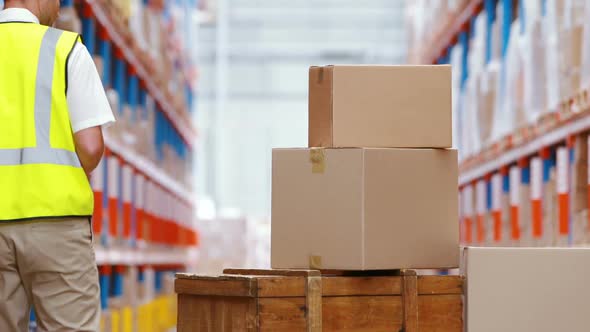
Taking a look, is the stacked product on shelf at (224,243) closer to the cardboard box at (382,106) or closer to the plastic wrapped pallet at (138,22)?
the plastic wrapped pallet at (138,22)

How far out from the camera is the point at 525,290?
12.2ft

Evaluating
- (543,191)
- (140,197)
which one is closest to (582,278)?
(543,191)

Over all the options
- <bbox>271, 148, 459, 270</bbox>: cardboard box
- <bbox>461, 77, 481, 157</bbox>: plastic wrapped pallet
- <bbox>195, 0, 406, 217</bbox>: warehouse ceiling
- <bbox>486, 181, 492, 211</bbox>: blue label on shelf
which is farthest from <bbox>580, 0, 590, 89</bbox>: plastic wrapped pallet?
<bbox>195, 0, 406, 217</bbox>: warehouse ceiling

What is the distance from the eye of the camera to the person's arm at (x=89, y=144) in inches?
128

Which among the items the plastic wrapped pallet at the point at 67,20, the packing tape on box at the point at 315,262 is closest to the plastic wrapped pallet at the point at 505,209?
the plastic wrapped pallet at the point at 67,20

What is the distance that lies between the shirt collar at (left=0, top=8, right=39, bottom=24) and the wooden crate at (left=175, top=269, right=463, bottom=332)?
1.02 metres

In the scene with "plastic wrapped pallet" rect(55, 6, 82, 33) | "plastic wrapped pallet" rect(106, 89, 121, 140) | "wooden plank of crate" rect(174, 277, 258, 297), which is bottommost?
"wooden plank of crate" rect(174, 277, 258, 297)

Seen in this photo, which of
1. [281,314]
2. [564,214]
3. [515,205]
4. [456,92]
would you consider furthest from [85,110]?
[456,92]

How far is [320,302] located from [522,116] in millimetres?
3217

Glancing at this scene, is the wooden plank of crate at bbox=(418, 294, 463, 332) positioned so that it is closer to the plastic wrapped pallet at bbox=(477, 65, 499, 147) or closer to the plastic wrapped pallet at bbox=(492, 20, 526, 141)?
the plastic wrapped pallet at bbox=(492, 20, 526, 141)

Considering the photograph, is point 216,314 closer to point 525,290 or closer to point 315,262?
point 315,262

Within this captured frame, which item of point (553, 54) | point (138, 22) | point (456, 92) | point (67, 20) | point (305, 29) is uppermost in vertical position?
point (305, 29)

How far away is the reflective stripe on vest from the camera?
3219 millimetres

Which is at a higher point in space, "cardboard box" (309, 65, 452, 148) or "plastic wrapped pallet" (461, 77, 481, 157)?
"plastic wrapped pallet" (461, 77, 481, 157)
